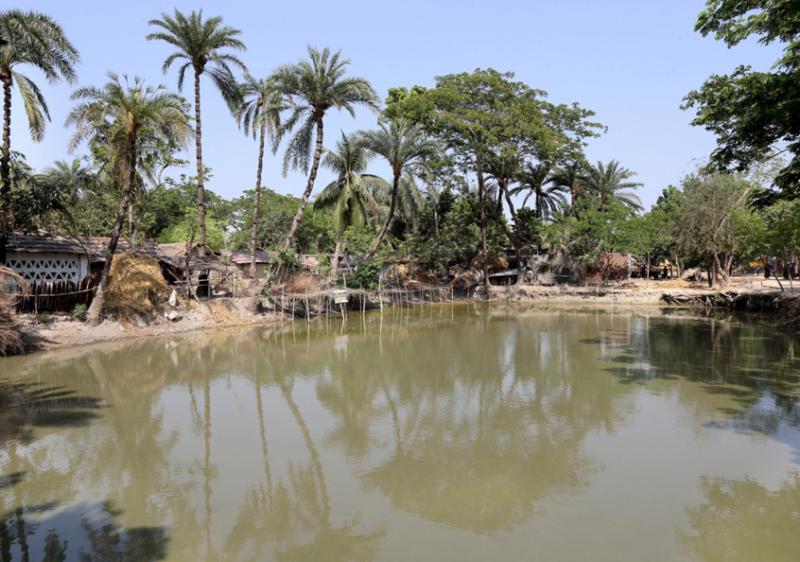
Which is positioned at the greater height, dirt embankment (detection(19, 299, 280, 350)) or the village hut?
the village hut

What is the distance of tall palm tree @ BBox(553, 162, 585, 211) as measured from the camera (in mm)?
43312

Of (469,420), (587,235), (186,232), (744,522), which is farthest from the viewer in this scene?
(186,232)

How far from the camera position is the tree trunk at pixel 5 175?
17.8 meters

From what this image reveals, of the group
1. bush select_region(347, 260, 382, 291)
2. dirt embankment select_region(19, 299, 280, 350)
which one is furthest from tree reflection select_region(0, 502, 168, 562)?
bush select_region(347, 260, 382, 291)

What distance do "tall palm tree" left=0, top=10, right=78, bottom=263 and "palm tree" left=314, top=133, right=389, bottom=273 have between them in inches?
616

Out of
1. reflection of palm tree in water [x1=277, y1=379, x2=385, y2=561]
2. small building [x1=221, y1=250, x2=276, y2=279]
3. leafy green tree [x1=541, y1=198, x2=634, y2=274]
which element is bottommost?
reflection of palm tree in water [x1=277, y1=379, x2=385, y2=561]

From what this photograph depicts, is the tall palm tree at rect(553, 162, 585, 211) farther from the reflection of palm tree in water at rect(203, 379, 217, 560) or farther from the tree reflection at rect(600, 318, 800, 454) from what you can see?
the reflection of palm tree in water at rect(203, 379, 217, 560)

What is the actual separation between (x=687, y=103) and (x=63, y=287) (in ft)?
72.4

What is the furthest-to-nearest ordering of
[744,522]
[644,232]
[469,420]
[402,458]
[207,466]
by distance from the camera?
[644,232], [469,420], [402,458], [207,466], [744,522]

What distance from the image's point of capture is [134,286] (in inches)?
847

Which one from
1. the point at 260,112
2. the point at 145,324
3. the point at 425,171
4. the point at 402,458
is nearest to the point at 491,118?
the point at 425,171

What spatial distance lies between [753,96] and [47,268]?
24.2m

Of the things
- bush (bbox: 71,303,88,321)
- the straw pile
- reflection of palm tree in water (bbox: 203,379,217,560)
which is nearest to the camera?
reflection of palm tree in water (bbox: 203,379,217,560)

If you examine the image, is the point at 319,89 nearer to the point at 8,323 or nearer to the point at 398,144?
the point at 398,144
